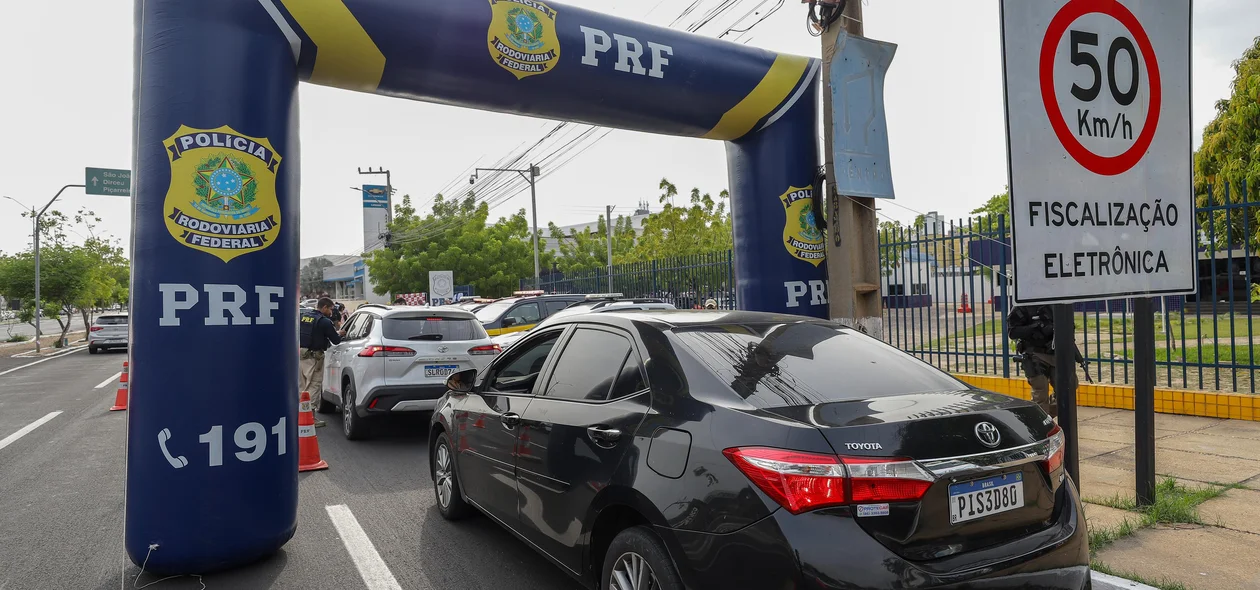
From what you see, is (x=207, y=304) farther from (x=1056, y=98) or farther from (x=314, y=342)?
(x=314, y=342)

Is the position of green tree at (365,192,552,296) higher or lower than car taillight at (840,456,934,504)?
higher

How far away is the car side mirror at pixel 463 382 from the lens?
4980 mm

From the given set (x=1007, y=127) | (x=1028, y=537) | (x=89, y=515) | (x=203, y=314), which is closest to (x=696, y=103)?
(x=1007, y=127)

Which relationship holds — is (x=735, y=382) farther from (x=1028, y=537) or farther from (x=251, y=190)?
(x=251, y=190)

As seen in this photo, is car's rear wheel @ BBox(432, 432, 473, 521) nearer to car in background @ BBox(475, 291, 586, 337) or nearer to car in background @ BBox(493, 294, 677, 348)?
car in background @ BBox(493, 294, 677, 348)

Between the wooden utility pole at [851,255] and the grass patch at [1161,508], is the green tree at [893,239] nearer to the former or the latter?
the wooden utility pole at [851,255]

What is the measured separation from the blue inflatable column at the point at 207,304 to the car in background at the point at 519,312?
8.65 metres

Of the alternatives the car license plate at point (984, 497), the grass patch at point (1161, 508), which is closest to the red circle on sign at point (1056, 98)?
the grass patch at point (1161, 508)

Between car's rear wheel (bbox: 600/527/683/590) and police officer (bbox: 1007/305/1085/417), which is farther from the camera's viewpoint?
police officer (bbox: 1007/305/1085/417)

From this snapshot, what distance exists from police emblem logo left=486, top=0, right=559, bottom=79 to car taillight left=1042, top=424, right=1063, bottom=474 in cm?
458

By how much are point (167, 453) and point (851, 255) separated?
17.1 ft

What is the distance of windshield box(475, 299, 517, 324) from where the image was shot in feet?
44.8

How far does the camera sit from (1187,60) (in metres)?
4.79

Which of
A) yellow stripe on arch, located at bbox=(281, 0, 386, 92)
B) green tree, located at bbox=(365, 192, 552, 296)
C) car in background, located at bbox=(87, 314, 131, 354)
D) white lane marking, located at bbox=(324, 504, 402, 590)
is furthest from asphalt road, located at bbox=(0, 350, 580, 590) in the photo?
green tree, located at bbox=(365, 192, 552, 296)
